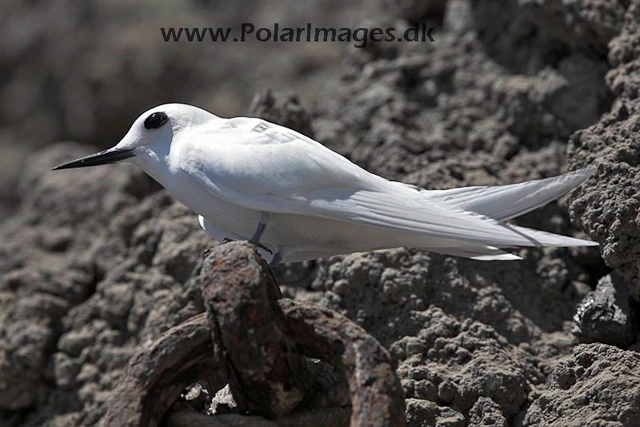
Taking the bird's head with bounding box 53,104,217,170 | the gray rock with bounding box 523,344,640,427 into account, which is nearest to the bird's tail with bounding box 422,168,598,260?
the gray rock with bounding box 523,344,640,427

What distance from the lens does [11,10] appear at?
12344mm

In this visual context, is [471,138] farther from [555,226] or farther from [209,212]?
[209,212]

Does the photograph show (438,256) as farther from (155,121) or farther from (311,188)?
(155,121)

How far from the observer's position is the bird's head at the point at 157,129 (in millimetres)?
4832

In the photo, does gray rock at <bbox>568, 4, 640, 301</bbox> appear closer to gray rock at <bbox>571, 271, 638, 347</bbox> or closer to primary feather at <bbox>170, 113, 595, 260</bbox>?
gray rock at <bbox>571, 271, 638, 347</bbox>

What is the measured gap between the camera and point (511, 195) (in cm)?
433

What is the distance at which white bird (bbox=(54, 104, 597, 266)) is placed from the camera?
4.29 metres

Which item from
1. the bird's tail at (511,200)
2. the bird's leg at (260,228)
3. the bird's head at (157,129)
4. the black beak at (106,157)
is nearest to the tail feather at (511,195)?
the bird's tail at (511,200)

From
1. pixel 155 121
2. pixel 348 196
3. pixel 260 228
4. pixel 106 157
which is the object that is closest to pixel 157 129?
pixel 155 121

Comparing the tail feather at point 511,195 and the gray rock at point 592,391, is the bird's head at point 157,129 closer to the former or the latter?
the tail feather at point 511,195

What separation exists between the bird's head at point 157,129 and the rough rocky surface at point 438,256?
94 cm

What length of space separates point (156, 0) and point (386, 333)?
7.09m

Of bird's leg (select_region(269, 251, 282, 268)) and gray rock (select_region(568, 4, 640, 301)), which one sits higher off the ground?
gray rock (select_region(568, 4, 640, 301))

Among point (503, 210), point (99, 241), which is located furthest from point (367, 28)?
point (503, 210)
